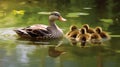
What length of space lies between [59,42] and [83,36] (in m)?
0.40

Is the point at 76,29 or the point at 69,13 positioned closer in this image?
the point at 76,29

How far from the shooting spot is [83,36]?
8023 mm

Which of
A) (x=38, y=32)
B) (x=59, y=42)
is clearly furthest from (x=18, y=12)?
(x=59, y=42)

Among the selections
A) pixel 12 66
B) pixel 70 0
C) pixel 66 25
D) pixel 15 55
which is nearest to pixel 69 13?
pixel 66 25

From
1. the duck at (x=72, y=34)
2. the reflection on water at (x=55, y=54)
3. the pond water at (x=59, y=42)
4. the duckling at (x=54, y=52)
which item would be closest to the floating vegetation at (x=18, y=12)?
the pond water at (x=59, y=42)

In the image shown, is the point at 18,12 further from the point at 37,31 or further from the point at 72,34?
the point at 72,34

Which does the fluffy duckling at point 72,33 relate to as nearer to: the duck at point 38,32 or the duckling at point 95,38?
the duck at point 38,32

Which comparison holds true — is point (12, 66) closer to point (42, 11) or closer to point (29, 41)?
point (29, 41)

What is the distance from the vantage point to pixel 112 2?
12531 mm

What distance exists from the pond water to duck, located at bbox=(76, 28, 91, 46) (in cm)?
19

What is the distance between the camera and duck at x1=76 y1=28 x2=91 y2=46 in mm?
7996

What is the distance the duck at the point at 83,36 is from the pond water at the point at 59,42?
19 cm

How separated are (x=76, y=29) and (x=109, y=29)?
2.46 ft

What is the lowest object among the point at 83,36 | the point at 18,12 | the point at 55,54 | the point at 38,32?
the point at 55,54
